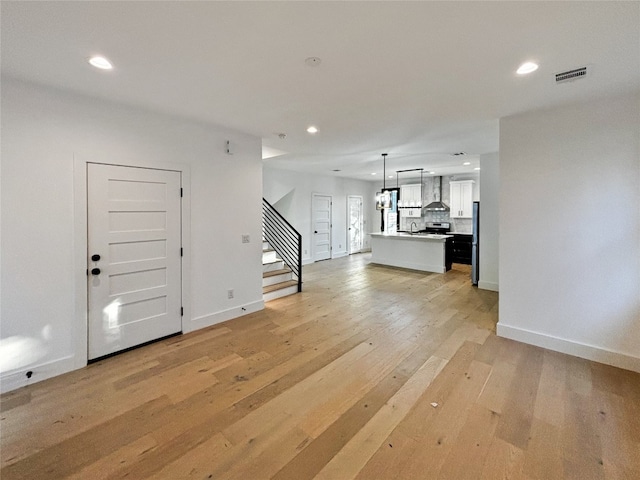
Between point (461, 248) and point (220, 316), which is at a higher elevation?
point (461, 248)

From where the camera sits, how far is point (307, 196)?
8555mm

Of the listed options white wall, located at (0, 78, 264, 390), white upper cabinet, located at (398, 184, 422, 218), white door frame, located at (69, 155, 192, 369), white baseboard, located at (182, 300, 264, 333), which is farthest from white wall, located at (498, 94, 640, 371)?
white upper cabinet, located at (398, 184, 422, 218)

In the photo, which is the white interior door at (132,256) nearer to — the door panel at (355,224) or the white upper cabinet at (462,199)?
the door panel at (355,224)

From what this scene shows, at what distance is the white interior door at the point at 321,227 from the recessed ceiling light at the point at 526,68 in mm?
6704

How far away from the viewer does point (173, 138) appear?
3.37 meters

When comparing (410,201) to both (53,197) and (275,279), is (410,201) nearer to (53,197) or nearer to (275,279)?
(275,279)

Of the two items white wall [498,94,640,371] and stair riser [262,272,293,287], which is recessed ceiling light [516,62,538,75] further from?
stair riser [262,272,293,287]

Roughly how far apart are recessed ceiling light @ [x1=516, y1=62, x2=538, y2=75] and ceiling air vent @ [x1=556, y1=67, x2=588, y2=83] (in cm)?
28

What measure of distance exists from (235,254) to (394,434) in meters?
2.99

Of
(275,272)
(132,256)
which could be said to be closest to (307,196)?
(275,272)

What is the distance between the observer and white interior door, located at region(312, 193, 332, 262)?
8883 millimetres

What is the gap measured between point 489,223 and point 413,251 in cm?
243

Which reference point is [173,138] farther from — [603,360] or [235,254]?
[603,360]

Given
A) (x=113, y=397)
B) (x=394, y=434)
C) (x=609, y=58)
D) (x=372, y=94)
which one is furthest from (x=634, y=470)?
(x=113, y=397)
